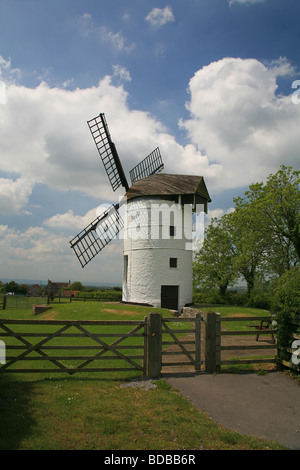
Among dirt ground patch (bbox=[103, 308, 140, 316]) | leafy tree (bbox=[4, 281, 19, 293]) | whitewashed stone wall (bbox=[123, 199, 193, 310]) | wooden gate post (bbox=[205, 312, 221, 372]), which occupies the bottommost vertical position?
leafy tree (bbox=[4, 281, 19, 293])

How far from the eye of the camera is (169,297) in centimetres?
2694

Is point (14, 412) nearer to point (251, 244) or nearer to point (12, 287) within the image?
point (251, 244)

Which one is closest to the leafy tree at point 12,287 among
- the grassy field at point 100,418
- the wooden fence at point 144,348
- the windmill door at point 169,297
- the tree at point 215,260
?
the tree at point 215,260

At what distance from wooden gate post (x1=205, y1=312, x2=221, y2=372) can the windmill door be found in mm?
17532

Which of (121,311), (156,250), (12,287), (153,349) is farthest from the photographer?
(12,287)

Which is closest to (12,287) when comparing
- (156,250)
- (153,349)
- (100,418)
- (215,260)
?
(215,260)

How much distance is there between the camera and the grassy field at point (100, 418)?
500 cm

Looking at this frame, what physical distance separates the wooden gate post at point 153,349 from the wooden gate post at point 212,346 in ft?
5.24

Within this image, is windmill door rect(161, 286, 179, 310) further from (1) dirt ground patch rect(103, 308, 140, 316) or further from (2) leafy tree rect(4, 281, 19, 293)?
(2) leafy tree rect(4, 281, 19, 293)

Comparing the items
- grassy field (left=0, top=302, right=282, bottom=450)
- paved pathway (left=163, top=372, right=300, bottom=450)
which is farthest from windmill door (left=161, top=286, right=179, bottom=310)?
grassy field (left=0, top=302, right=282, bottom=450)

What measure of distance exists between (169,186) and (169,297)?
10.0m

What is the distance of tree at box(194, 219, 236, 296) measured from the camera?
38562 millimetres

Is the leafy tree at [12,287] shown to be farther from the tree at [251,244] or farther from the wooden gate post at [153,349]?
the wooden gate post at [153,349]
